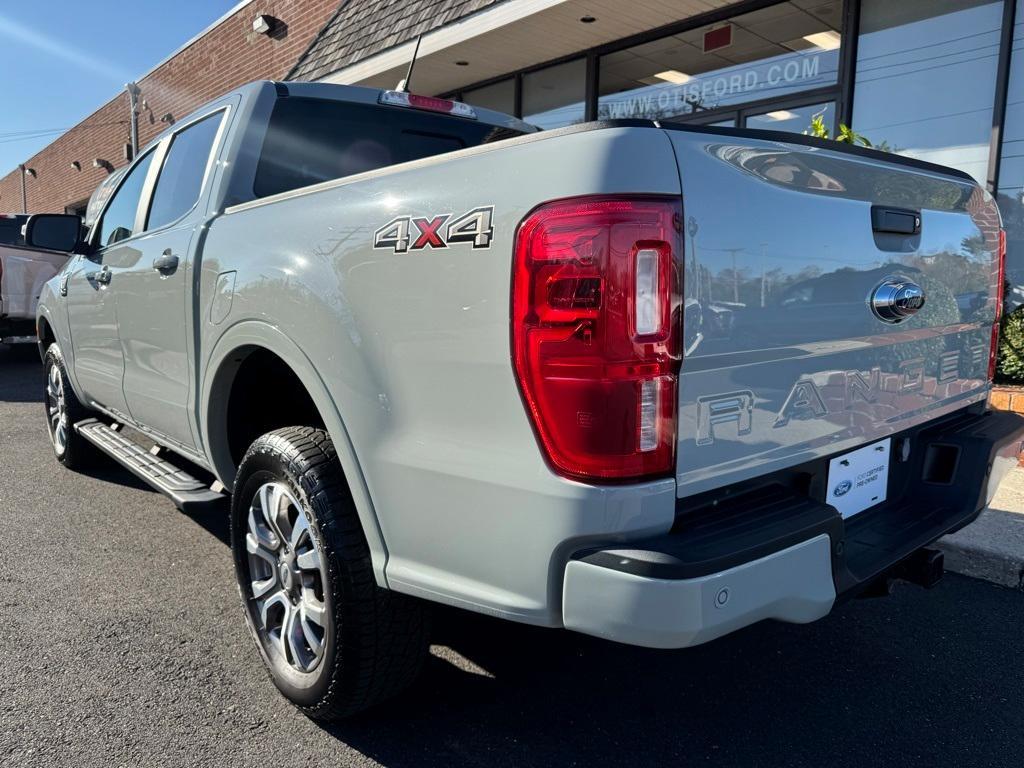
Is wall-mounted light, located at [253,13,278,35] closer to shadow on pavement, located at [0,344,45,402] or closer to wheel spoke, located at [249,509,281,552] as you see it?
shadow on pavement, located at [0,344,45,402]

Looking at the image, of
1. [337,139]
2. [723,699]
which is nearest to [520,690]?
[723,699]

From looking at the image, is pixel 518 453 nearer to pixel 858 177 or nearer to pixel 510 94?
pixel 858 177

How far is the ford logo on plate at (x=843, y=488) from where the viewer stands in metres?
2.21

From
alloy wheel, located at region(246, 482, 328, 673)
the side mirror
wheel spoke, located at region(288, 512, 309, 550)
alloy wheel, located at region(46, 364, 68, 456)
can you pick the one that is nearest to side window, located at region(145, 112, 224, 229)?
the side mirror

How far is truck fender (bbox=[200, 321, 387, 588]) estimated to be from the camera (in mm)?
2059

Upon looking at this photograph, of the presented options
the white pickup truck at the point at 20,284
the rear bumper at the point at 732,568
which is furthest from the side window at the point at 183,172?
the white pickup truck at the point at 20,284

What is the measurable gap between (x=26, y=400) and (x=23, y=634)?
621cm

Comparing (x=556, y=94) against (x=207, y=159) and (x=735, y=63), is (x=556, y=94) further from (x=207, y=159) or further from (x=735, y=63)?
(x=207, y=159)

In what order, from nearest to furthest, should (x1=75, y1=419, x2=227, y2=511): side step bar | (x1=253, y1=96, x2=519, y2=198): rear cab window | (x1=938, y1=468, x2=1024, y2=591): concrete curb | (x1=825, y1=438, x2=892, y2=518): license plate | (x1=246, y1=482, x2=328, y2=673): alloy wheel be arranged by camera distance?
(x1=825, y1=438, x2=892, y2=518): license plate → (x1=246, y1=482, x2=328, y2=673): alloy wheel → (x1=75, y1=419, x2=227, y2=511): side step bar → (x1=253, y1=96, x2=519, y2=198): rear cab window → (x1=938, y1=468, x2=1024, y2=591): concrete curb

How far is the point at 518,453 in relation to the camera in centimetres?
171

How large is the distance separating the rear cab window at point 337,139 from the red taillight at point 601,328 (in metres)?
1.77

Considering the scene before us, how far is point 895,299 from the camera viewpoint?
217 cm

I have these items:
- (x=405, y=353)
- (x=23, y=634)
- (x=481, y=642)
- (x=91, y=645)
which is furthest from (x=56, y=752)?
(x=405, y=353)

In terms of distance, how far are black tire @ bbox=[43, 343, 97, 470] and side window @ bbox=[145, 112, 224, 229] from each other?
5.95 feet
